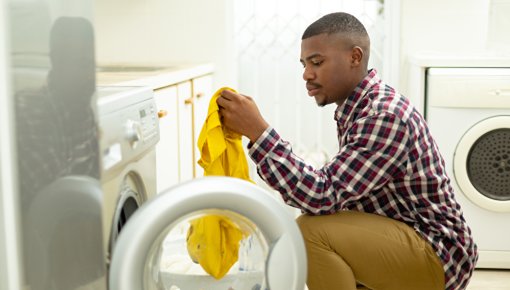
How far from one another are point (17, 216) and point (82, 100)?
218 millimetres

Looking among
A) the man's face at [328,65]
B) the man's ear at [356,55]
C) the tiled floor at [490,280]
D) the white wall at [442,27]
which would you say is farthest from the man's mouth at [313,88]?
the white wall at [442,27]

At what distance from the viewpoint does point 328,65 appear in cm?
192

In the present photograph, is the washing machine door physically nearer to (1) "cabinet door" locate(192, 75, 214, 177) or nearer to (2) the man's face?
(2) the man's face

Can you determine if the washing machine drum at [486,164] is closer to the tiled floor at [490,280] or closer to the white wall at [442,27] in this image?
the tiled floor at [490,280]

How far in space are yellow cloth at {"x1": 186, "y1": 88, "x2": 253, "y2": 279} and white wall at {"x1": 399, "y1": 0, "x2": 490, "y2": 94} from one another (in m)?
1.84

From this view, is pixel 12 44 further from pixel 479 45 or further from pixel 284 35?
pixel 479 45

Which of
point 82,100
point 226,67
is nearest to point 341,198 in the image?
point 82,100

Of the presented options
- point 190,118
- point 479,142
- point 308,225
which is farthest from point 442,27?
point 308,225

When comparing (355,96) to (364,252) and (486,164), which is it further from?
(486,164)

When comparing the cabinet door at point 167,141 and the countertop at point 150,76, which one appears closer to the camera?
the countertop at point 150,76

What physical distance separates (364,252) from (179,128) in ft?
3.68

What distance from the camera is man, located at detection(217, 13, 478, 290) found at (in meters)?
1.75

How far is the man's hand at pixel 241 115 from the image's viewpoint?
5.72ft

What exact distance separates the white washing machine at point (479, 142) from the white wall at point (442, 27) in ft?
1.63
